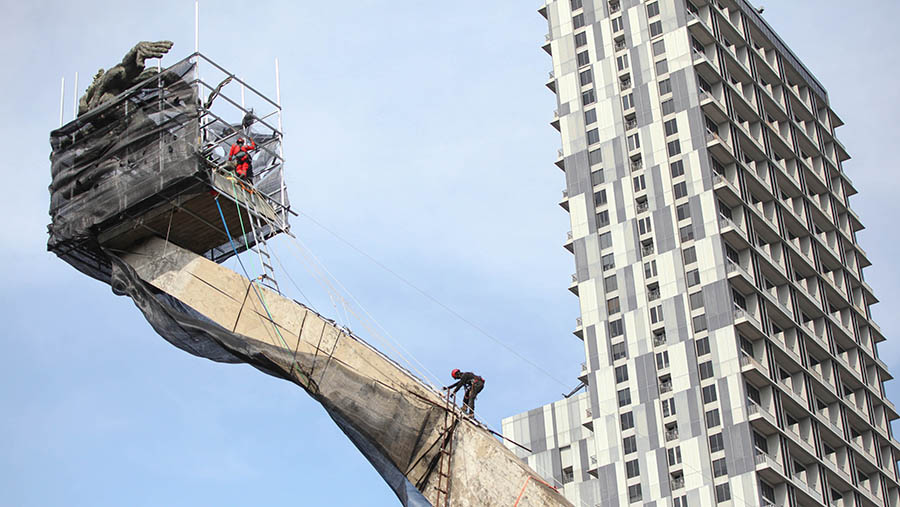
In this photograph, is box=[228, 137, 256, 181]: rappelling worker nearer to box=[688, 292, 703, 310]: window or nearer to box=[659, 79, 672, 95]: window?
box=[688, 292, 703, 310]: window

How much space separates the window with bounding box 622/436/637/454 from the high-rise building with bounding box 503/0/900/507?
0.13 metres

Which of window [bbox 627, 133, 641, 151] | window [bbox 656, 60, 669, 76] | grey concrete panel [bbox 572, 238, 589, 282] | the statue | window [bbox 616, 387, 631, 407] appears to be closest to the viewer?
the statue

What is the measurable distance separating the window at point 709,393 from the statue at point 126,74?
49077 millimetres

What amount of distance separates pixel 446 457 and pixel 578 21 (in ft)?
231

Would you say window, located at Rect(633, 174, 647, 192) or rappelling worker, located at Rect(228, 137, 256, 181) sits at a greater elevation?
window, located at Rect(633, 174, 647, 192)

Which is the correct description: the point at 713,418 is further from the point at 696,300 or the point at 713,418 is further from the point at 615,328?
the point at 615,328

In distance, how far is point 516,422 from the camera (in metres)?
99.4

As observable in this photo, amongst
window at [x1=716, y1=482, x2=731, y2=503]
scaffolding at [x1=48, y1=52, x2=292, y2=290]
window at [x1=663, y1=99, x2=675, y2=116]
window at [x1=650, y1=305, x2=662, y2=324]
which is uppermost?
window at [x1=663, y1=99, x2=675, y2=116]

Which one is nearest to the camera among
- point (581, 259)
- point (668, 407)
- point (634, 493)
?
point (634, 493)

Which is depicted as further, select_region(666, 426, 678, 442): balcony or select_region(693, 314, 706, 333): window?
select_region(693, 314, 706, 333): window

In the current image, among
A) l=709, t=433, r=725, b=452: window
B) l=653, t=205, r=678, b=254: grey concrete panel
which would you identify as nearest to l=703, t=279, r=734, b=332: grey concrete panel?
l=653, t=205, r=678, b=254: grey concrete panel

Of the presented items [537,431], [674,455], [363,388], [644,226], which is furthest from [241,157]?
[537,431]

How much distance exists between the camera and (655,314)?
268 ft

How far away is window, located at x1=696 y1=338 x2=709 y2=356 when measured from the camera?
79375 millimetres
